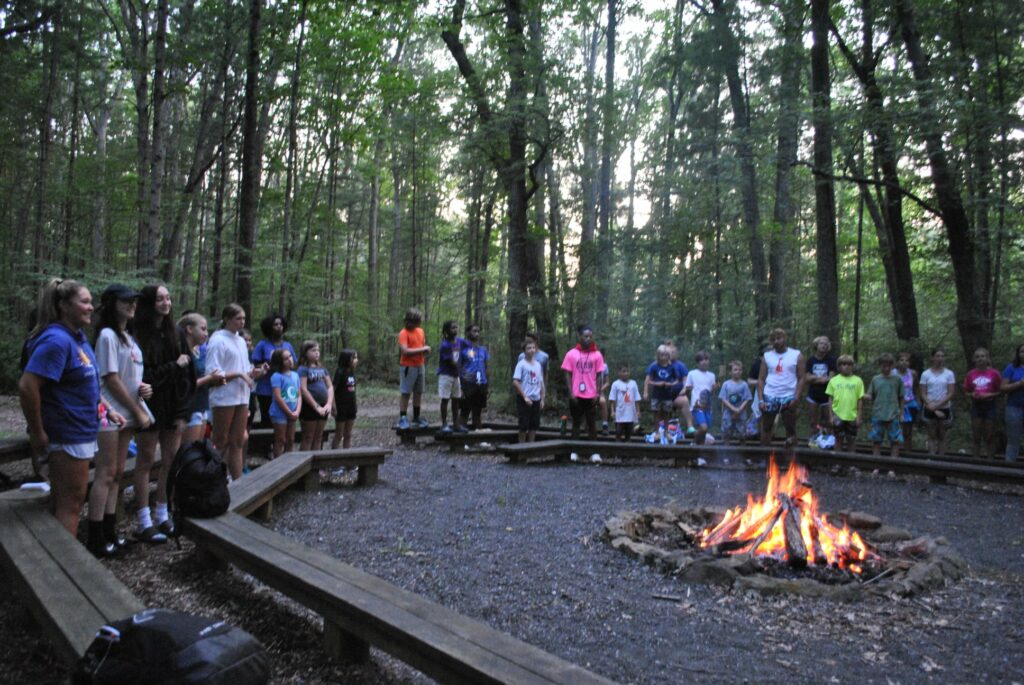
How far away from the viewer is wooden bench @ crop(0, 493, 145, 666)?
2885mm

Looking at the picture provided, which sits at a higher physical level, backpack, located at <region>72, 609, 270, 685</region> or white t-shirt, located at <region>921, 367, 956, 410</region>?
white t-shirt, located at <region>921, 367, 956, 410</region>

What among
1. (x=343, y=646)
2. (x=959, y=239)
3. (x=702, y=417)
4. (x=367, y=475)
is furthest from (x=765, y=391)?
(x=343, y=646)

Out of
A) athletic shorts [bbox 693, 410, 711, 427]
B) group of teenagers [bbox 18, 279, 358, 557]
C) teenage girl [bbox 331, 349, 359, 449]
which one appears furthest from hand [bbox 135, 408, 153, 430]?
athletic shorts [bbox 693, 410, 711, 427]

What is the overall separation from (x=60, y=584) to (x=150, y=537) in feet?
6.05

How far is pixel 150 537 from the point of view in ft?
16.5

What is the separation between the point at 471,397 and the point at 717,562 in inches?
272

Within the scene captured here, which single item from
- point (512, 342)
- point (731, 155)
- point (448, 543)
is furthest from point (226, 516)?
point (731, 155)

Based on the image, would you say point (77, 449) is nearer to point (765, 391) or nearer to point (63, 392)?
point (63, 392)

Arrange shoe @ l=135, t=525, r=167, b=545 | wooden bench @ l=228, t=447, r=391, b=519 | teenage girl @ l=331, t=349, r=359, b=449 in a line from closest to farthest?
1. shoe @ l=135, t=525, r=167, b=545
2. wooden bench @ l=228, t=447, r=391, b=519
3. teenage girl @ l=331, t=349, r=359, b=449

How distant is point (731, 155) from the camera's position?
44.9 ft

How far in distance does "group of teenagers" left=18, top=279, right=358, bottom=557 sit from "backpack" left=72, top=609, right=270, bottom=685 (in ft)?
6.06

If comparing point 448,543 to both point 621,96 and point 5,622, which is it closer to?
point 5,622

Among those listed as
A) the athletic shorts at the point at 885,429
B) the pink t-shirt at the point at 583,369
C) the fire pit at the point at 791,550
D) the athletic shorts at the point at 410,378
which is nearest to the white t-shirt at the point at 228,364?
the fire pit at the point at 791,550

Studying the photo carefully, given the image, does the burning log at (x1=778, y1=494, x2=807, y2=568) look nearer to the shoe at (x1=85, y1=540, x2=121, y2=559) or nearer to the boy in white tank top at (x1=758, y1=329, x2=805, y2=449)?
the boy in white tank top at (x1=758, y1=329, x2=805, y2=449)
